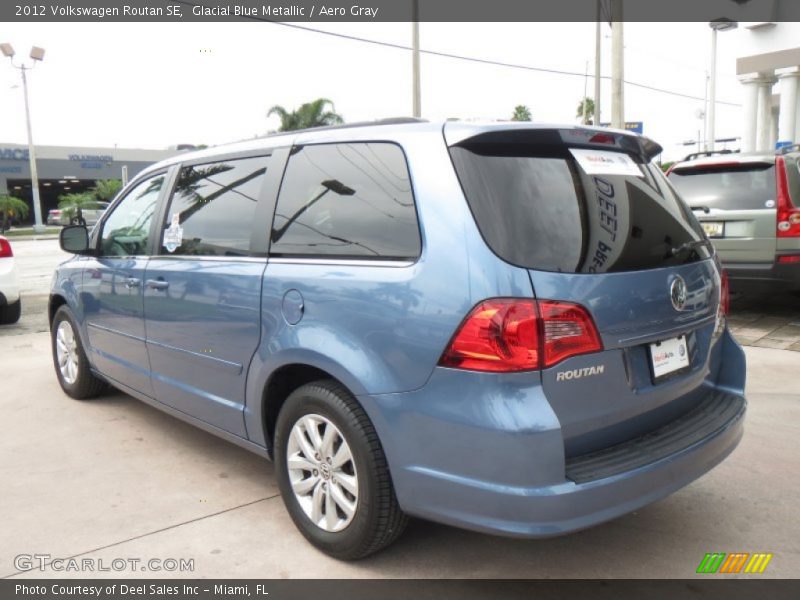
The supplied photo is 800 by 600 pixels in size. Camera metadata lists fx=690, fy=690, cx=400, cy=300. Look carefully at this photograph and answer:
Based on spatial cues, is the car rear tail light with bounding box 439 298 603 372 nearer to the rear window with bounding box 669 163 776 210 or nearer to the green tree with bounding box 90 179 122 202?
the rear window with bounding box 669 163 776 210

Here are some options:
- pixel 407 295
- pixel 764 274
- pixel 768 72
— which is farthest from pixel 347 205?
pixel 768 72

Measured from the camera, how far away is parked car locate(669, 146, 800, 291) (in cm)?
702

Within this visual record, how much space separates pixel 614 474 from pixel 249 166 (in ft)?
7.23

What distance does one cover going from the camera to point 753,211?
7176 mm

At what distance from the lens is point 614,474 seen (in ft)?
7.72

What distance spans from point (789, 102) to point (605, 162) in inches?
886

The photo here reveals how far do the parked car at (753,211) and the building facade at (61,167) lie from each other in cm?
4926

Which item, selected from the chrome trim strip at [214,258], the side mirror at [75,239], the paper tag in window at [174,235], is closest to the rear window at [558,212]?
the chrome trim strip at [214,258]

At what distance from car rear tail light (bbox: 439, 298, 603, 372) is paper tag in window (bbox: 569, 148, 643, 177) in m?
0.64

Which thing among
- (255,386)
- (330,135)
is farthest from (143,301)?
(330,135)

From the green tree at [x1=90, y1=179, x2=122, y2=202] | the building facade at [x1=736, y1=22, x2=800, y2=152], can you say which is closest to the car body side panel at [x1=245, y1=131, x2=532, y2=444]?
the building facade at [x1=736, y1=22, x2=800, y2=152]

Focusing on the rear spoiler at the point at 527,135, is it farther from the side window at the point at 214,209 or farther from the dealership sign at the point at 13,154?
the dealership sign at the point at 13,154

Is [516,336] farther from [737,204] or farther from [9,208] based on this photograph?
[9,208]

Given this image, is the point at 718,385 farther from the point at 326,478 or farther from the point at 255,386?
the point at 255,386
